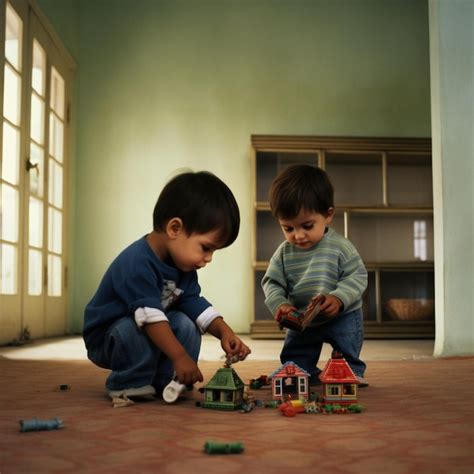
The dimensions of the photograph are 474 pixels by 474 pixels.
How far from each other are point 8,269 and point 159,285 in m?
2.31

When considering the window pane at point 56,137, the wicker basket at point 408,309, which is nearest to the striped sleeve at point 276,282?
the wicker basket at point 408,309

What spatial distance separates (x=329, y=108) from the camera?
5391 mm

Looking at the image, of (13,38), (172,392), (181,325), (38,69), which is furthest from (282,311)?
(38,69)

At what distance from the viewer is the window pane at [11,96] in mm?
3682

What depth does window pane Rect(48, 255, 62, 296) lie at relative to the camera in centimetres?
465

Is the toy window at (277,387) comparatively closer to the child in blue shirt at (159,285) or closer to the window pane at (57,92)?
the child in blue shirt at (159,285)

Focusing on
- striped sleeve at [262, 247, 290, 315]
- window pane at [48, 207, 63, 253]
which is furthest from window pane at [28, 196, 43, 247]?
striped sleeve at [262, 247, 290, 315]

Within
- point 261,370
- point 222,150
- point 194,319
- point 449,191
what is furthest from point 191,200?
point 222,150

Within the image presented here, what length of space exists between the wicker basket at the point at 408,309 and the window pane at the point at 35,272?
240 centimetres

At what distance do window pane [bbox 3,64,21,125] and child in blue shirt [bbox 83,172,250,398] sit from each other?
229 centimetres

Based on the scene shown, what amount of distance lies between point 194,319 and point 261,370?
2.56 feet

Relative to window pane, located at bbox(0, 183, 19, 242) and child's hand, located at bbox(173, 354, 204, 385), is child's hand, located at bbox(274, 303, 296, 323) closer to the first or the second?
child's hand, located at bbox(173, 354, 204, 385)

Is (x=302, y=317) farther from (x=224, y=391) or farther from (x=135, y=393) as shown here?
(x=135, y=393)

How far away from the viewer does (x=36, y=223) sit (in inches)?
170
